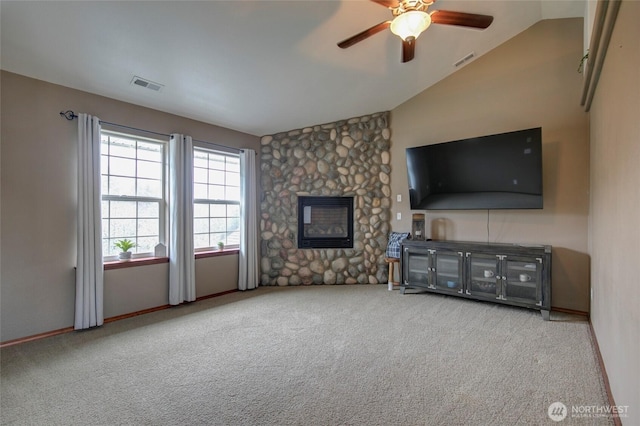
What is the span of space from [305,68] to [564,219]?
141 inches

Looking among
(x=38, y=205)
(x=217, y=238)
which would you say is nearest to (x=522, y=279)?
(x=217, y=238)

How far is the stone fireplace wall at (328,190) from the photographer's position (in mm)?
4969

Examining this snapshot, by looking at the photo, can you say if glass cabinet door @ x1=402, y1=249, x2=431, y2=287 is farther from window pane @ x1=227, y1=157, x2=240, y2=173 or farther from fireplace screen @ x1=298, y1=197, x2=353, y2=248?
window pane @ x1=227, y1=157, x2=240, y2=173

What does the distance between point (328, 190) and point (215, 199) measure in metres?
1.82

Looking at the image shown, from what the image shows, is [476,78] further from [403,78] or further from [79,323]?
[79,323]

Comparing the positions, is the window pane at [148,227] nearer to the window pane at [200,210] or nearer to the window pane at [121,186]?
the window pane at [121,186]

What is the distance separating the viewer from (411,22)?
2184mm

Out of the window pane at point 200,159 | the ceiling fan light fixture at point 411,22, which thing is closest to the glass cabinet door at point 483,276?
the ceiling fan light fixture at point 411,22

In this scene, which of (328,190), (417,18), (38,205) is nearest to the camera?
(417,18)

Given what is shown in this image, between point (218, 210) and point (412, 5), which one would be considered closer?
point (412, 5)

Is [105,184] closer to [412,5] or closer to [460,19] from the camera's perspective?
[412,5]

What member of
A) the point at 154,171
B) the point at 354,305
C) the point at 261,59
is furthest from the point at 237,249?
the point at 261,59

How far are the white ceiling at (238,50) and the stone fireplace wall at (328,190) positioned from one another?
2.07 ft
